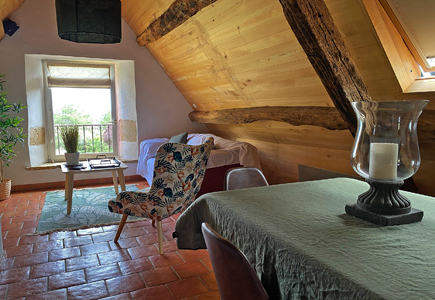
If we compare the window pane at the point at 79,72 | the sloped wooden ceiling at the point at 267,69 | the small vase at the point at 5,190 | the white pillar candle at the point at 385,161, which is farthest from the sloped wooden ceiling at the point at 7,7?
the white pillar candle at the point at 385,161

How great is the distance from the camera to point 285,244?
1.12 metres

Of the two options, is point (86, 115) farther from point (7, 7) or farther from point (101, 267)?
point (101, 267)

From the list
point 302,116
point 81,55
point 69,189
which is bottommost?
point 69,189

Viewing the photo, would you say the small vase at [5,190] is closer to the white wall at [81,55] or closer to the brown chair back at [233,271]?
the white wall at [81,55]

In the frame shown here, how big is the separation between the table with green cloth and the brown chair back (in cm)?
12

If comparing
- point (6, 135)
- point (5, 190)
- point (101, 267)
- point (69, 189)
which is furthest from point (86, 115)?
point (101, 267)

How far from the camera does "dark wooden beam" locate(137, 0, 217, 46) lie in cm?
334

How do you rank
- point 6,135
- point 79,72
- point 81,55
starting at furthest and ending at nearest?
point 79,72
point 81,55
point 6,135

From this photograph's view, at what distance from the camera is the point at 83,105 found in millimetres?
5809

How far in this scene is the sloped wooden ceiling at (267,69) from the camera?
2.52 metres

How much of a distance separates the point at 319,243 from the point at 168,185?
1823 mm

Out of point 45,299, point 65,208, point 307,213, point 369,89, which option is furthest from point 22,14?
point 307,213

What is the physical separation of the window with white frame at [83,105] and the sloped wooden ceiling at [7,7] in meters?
0.88

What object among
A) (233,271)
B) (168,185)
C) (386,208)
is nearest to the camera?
(233,271)
